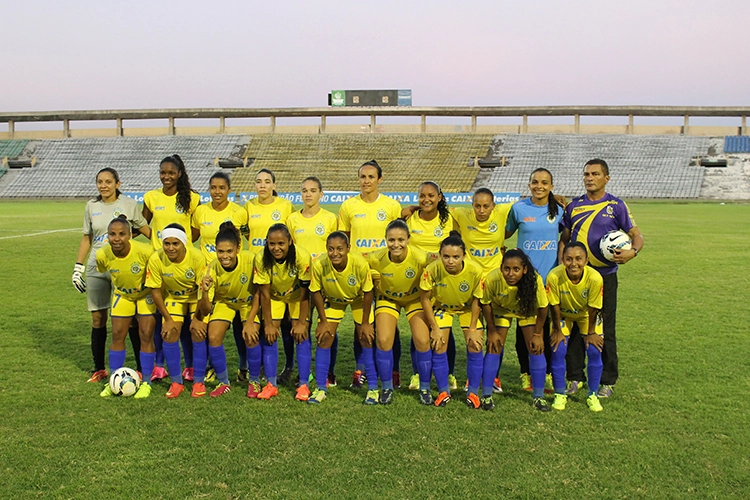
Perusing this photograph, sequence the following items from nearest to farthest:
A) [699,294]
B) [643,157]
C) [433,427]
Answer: [433,427] < [699,294] < [643,157]

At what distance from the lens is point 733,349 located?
6535 mm

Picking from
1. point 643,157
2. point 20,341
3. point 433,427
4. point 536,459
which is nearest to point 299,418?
point 433,427

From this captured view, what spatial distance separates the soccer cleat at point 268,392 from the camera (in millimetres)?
5152

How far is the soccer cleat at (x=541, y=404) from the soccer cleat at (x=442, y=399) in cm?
67

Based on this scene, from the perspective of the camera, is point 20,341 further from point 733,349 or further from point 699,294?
point 699,294

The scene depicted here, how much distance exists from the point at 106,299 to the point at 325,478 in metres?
3.13

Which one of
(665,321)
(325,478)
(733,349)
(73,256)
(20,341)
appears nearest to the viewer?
(325,478)

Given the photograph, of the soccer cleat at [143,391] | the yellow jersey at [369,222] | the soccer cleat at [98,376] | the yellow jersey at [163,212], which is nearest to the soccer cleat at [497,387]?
the yellow jersey at [369,222]

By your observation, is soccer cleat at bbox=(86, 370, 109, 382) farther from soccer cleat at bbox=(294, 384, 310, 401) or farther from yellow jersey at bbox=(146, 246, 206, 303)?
soccer cleat at bbox=(294, 384, 310, 401)

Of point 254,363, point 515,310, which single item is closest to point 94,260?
point 254,363

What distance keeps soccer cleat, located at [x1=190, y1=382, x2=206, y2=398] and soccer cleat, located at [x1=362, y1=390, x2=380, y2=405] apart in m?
1.32

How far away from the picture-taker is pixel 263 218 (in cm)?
591

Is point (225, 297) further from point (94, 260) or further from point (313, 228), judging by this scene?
point (94, 260)

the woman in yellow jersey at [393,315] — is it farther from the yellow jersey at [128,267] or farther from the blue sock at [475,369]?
the yellow jersey at [128,267]
